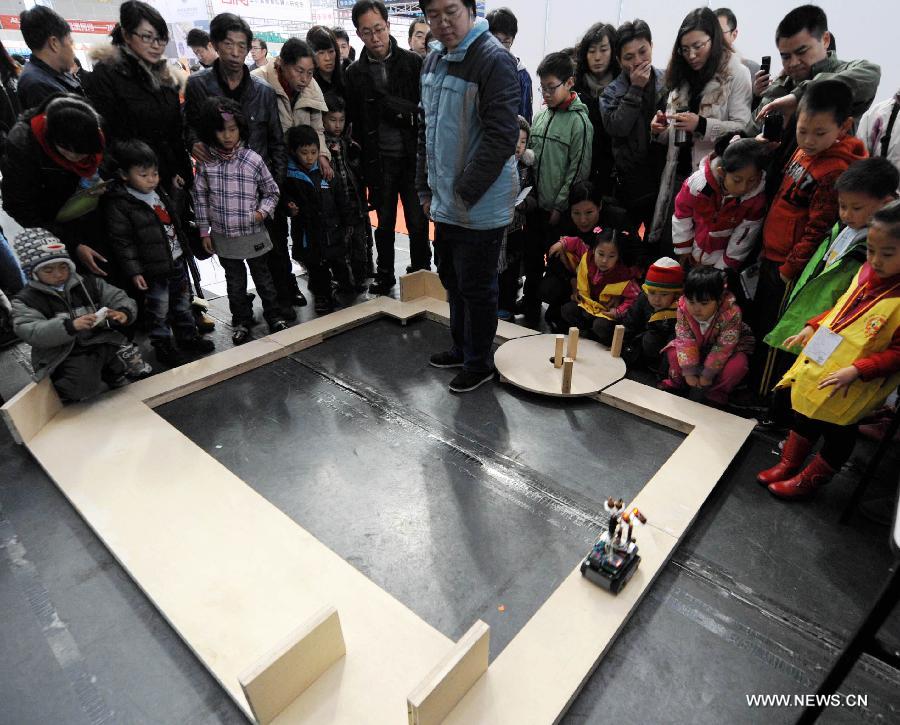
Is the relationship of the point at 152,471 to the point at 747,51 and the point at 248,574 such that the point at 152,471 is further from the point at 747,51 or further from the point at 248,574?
the point at 747,51

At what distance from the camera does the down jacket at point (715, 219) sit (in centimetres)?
226

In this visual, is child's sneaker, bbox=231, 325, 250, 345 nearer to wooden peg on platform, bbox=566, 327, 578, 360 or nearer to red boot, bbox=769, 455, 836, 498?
wooden peg on platform, bbox=566, 327, 578, 360

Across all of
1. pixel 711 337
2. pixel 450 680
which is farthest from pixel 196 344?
pixel 711 337

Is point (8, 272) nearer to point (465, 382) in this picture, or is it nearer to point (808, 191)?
point (465, 382)

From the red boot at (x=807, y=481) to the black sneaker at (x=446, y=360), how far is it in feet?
4.87

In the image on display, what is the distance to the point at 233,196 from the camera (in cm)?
267

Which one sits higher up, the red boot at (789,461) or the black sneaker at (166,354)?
the red boot at (789,461)

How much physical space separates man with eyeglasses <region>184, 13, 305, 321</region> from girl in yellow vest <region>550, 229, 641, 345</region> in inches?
66.5

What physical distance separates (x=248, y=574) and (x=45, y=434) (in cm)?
125

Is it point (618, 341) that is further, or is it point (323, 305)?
point (323, 305)

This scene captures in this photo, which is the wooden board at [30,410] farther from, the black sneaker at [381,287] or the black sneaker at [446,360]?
the black sneaker at [381,287]

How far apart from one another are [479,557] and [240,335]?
2.04m

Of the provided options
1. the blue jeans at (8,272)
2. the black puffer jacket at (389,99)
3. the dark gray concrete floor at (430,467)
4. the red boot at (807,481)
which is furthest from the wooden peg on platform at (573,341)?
the blue jeans at (8,272)

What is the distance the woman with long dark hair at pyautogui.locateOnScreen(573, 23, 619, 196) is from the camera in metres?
2.92
